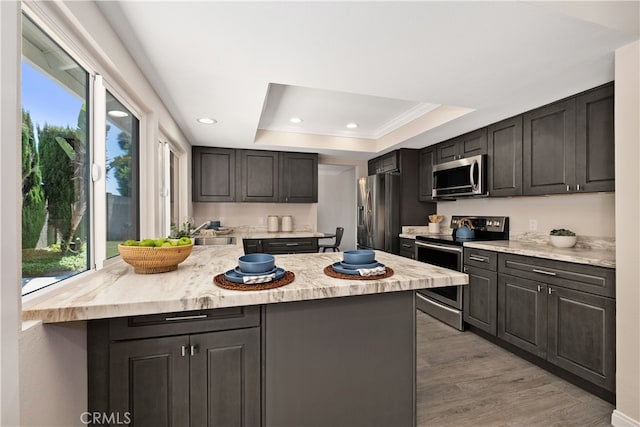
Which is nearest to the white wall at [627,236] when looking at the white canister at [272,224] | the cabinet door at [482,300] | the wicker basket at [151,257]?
the cabinet door at [482,300]

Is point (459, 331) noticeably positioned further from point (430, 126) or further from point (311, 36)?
point (311, 36)

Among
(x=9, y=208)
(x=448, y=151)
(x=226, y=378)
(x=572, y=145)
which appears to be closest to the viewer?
(x=9, y=208)

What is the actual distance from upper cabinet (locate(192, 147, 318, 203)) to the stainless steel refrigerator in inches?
34.3

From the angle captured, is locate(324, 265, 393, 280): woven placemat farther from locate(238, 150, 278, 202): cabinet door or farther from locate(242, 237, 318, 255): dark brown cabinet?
locate(238, 150, 278, 202): cabinet door

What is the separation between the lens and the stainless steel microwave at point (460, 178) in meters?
3.07

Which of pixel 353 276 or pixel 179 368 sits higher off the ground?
pixel 353 276

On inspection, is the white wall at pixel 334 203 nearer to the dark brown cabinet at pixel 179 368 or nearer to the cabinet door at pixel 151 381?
the dark brown cabinet at pixel 179 368

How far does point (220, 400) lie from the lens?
1.22m

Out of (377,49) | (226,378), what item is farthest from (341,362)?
(377,49)

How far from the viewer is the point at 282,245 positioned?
3914 mm

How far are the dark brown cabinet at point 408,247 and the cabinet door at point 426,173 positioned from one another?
67cm

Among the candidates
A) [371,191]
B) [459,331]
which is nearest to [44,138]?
[459,331]

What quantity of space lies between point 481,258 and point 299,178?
106 inches

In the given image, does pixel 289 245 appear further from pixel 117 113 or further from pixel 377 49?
pixel 377 49
